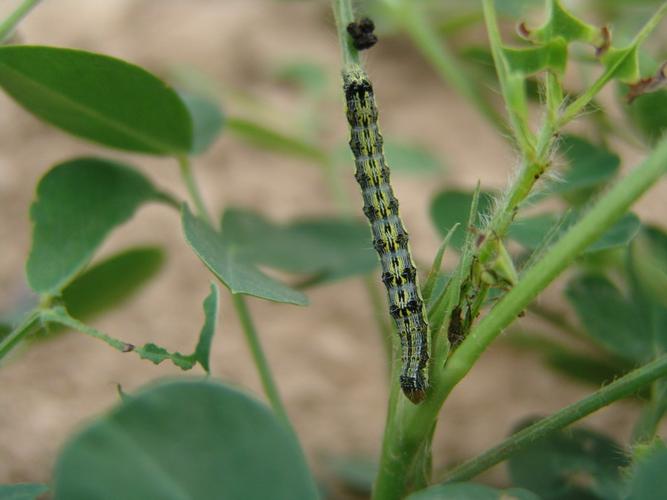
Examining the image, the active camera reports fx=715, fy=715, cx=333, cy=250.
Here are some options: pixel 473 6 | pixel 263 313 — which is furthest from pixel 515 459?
pixel 473 6

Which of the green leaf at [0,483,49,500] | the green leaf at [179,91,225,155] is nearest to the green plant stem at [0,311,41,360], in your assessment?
the green leaf at [0,483,49,500]

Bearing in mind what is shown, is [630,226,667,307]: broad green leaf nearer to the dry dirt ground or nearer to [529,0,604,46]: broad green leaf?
the dry dirt ground

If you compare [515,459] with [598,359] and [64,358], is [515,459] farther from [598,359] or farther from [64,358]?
[64,358]

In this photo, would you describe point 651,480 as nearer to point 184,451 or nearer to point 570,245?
point 570,245

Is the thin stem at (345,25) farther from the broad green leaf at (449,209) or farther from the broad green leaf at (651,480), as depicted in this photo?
the broad green leaf at (651,480)

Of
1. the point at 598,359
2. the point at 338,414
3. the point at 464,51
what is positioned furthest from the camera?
the point at 338,414

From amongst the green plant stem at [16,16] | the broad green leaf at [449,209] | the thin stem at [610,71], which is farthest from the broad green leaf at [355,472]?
the green plant stem at [16,16]
